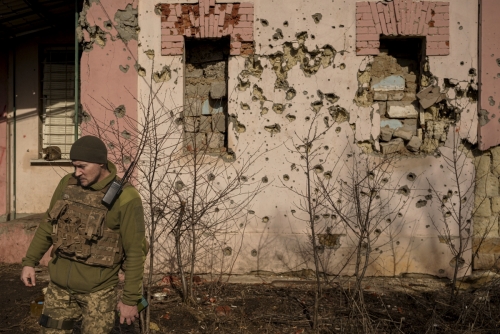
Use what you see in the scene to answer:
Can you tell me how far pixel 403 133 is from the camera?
559 centimetres

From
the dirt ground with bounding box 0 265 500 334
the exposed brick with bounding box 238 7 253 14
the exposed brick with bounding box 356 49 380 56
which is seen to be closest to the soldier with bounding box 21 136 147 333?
the dirt ground with bounding box 0 265 500 334

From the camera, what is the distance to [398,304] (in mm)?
4691

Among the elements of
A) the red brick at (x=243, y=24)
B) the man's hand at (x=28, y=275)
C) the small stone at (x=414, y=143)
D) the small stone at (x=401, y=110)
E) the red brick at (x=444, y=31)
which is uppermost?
the red brick at (x=243, y=24)

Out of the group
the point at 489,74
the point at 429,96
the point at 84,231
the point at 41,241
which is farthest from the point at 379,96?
the point at 41,241

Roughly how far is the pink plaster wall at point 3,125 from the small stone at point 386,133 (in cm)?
585

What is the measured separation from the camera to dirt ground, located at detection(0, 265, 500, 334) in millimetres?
3869

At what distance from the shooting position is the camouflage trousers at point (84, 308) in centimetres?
281

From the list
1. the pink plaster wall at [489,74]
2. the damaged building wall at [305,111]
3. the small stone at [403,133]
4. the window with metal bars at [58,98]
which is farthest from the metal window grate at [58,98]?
the pink plaster wall at [489,74]

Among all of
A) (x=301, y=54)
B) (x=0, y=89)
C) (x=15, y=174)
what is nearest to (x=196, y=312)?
(x=301, y=54)

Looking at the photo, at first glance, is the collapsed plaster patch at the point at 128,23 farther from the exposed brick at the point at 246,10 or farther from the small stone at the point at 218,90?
the exposed brick at the point at 246,10

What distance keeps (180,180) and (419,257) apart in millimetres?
2803

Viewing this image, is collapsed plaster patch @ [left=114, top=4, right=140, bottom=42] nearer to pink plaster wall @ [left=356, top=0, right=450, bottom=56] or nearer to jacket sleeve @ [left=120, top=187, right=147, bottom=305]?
pink plaster wall @ [left=356, top=0, right=450, bottom=56]

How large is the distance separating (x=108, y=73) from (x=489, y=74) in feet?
14.0

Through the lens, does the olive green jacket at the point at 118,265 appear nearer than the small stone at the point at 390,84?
Yes
